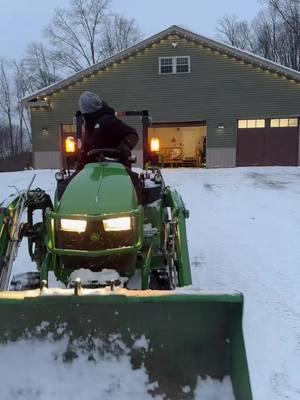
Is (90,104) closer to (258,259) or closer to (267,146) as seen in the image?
(258,259)

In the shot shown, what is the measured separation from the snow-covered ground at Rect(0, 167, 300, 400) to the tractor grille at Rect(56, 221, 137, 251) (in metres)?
1.39

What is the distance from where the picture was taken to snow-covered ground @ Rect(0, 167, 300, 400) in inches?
151

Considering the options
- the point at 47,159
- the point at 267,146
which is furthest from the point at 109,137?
the point at 47,159

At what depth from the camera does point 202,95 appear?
21.8 m

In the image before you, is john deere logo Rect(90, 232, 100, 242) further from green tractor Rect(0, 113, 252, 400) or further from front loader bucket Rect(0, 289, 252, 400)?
front loader bucket Rect(0, 289, 252, 400)

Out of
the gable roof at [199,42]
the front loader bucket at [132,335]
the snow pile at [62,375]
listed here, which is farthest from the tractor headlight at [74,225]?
the gable roof at [199,42]

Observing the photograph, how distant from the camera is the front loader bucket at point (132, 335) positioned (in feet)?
8.89

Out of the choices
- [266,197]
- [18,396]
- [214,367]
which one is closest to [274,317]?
[214,367]

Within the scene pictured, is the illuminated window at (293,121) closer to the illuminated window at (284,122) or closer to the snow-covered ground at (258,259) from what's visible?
the illuminated window at (284,122)

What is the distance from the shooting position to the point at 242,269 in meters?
6.01

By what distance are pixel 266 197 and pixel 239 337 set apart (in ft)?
27.3

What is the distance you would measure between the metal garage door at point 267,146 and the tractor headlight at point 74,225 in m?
19.2

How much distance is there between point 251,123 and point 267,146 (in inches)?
49.2

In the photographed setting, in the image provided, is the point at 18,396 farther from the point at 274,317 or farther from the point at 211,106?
the point at 211,106
